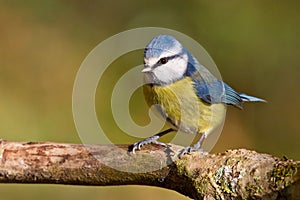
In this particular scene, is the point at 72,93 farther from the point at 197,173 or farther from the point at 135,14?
the point at 197,173

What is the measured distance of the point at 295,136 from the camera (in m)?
3.50

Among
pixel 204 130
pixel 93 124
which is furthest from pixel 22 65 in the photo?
pixel 204 130

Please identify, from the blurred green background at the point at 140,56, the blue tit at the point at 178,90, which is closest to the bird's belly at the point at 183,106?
the blue tit at the point at 178,90

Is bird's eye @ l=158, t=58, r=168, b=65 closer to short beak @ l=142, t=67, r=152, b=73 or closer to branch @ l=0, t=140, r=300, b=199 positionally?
short beak @ l=142, t=67, r=152, b=73

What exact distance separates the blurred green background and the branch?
150cm

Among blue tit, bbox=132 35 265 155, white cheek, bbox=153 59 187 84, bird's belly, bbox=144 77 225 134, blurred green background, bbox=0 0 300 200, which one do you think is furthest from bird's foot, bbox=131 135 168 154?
blurred green background, bbox=0 0 300 200

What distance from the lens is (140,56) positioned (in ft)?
12.7

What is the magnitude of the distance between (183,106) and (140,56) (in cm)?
192

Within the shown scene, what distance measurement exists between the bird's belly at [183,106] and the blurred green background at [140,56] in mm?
1251

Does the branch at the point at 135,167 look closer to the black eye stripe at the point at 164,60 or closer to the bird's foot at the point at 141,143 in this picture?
the bird's foot at the point at 141,143

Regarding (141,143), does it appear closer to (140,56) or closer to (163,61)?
(163,61)

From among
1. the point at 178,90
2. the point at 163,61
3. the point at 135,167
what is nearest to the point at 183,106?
the point at 178,90

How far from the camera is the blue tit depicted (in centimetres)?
193

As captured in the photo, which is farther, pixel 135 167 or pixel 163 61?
pixel 163 61
